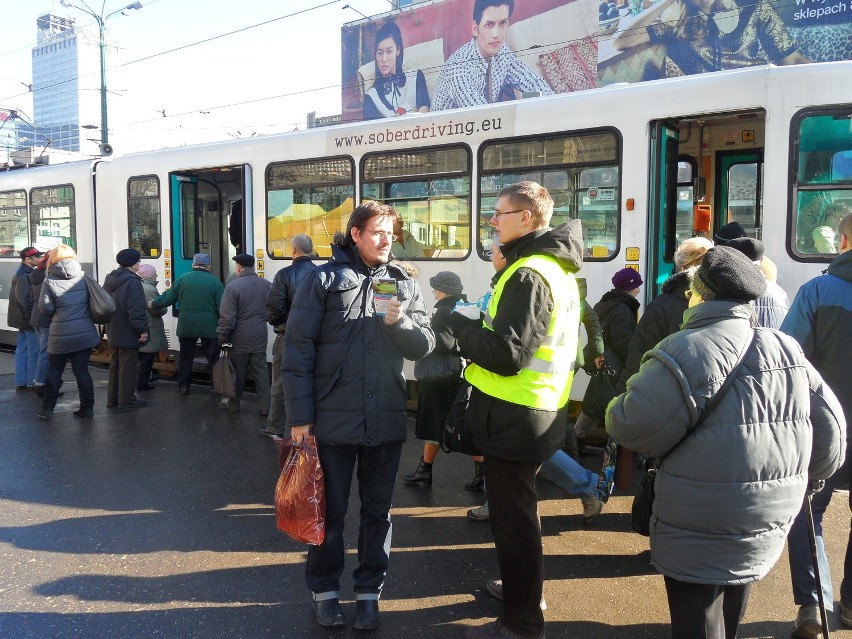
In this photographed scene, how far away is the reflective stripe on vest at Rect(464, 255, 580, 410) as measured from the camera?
3.04m

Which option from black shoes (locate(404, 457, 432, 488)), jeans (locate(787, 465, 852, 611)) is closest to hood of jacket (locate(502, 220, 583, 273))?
jeans (locate(787, 465, 852, 611))

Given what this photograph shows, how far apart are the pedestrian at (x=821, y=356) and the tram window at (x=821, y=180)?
8.00ft

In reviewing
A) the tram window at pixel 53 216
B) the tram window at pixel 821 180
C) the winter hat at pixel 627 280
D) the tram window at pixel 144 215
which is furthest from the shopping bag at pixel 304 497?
the tram window at pixel 53 216

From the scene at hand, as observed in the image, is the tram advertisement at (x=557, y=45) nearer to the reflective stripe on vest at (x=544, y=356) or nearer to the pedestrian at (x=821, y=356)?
the pedestrian at (x=821, y=356)

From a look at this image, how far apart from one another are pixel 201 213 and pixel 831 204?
26.5ft

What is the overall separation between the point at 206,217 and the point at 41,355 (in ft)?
10.3

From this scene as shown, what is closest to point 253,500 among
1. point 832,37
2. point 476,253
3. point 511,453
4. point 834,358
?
point 511,453

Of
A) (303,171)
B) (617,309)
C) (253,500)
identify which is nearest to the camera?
(253,500)

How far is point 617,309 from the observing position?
5633mm

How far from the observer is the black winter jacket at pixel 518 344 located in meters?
2.94

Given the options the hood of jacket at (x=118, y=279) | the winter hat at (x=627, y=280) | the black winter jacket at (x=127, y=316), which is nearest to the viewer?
the winter hat at (x=627, y=280)

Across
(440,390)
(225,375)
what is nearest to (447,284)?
(440,390)

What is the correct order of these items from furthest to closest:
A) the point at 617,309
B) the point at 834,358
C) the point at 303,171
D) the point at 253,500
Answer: the point at 303,171 → the point at 617,309 → the point at 253,500 → the point at 834,358

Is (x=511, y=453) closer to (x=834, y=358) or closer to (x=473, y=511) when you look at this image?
(x=834, y=358)
